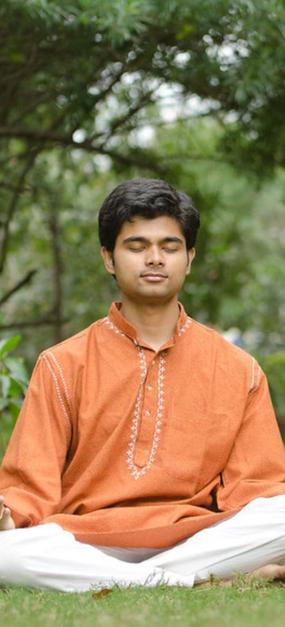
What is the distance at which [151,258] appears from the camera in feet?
14.7

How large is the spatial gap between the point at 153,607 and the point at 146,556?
26.2 inches

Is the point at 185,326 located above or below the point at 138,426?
above

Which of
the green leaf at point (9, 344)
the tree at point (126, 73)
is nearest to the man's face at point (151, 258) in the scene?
the green leaf at point (9, 344)

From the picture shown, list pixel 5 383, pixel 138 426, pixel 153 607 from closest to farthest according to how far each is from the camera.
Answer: pixel 153 607 → pixel 138 426 → pixel 5 383

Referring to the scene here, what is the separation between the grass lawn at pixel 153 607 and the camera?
11.2 feet

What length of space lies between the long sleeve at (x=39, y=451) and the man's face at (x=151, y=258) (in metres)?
0.43

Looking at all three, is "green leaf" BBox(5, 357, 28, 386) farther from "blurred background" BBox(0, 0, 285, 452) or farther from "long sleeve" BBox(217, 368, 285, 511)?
"long sleeve" BBox(217, 368, 285, 511)

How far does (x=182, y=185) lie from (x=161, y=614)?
589cm

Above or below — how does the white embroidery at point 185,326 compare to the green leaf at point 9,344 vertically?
above

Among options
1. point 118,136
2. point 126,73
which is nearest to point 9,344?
point 126,73

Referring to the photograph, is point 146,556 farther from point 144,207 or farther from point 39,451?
point 144,207

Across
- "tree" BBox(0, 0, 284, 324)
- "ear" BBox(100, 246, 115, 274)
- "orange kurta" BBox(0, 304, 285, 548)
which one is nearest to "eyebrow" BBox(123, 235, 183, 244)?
"ear" BBox(100, 246, 115, 274)

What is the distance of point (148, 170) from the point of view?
882 cm

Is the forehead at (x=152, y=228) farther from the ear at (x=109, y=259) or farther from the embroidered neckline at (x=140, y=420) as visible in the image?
the embroidered neckline at (x=140, y=420)
